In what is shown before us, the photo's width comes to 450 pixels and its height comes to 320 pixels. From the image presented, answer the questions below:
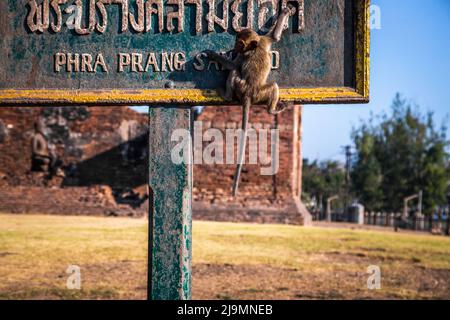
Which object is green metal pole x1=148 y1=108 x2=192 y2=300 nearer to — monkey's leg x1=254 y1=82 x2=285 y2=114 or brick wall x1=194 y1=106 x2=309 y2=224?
monkey's leg x1=254 y1=82 x2=285 y2=114

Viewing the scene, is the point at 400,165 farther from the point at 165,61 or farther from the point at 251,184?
the point at 165,61

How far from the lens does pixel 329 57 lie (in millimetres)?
2408

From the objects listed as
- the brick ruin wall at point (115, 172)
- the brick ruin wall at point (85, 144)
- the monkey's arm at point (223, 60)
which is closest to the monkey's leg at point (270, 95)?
the monkey's arm at point (223, 60)

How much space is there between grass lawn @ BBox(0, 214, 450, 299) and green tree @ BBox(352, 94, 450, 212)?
2533 cm

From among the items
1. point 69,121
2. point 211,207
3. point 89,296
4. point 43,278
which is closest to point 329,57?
point 89,296

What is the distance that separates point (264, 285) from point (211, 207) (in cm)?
1079

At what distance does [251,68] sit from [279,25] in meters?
0.22

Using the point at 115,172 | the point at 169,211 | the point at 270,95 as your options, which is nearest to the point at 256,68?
the point at 270,95

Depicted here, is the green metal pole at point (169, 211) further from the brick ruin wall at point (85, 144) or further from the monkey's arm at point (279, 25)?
the brick ruin wall at point (85, 144)

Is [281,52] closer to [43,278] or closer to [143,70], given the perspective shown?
[143,70]

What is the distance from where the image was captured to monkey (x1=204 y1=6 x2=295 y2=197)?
2326mm

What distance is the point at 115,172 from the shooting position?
22.5 m

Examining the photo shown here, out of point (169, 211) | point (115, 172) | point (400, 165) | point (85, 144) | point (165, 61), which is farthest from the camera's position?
point (400, 165)

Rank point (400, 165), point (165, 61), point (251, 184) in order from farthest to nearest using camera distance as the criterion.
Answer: point (400, 165) → point (251, 184) → point (165, 61)
